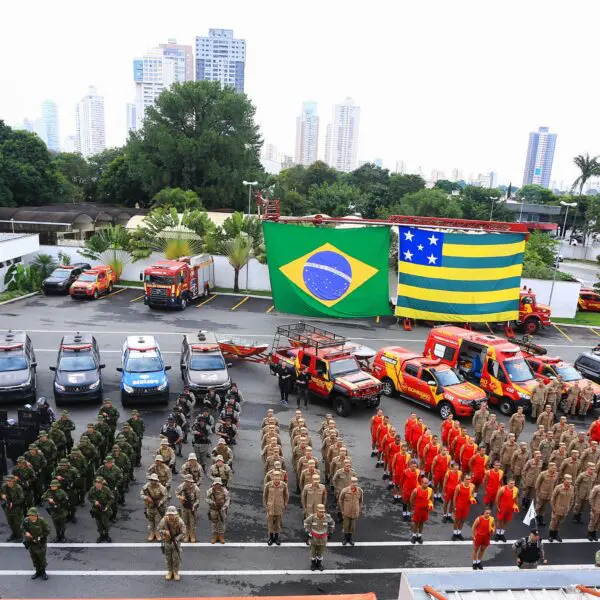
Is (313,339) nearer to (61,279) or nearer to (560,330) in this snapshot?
(560,330)

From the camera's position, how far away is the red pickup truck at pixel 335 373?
15.9 meters

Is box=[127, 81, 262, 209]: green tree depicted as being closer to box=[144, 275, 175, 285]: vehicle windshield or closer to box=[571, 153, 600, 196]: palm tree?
box=[144, 275, 175, 285]: vehicle windshield

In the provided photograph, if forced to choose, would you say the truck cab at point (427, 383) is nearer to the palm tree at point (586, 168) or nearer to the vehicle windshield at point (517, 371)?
the vehicle windshield at point (517, 371)

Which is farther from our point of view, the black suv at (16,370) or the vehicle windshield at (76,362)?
the vehicle windshield at (76,362)

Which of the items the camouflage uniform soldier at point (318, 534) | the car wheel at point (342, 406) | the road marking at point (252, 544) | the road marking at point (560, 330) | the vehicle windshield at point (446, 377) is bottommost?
the road marking at point (560, 330)

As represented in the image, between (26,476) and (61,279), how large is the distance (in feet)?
70.1

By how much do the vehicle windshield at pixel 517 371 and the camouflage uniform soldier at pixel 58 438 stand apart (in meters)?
12.0

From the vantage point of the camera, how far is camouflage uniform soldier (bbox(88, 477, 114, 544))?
31.8ft

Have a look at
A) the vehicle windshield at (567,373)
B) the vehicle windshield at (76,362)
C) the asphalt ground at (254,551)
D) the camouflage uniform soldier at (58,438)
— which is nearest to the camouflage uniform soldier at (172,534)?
the asphalt ground at (254,551)

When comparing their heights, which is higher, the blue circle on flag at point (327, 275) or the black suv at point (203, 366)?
the blue circle on flag at point (327, 275)

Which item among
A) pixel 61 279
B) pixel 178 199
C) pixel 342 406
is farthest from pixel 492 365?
pixel 178 199

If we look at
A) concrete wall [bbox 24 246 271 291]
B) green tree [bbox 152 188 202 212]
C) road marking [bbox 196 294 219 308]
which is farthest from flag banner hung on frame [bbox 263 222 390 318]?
green tree [bbox 152 188 202 212]

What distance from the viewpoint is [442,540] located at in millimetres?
10641

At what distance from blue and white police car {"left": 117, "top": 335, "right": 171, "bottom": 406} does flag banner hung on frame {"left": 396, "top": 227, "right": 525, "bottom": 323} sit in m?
8.54
